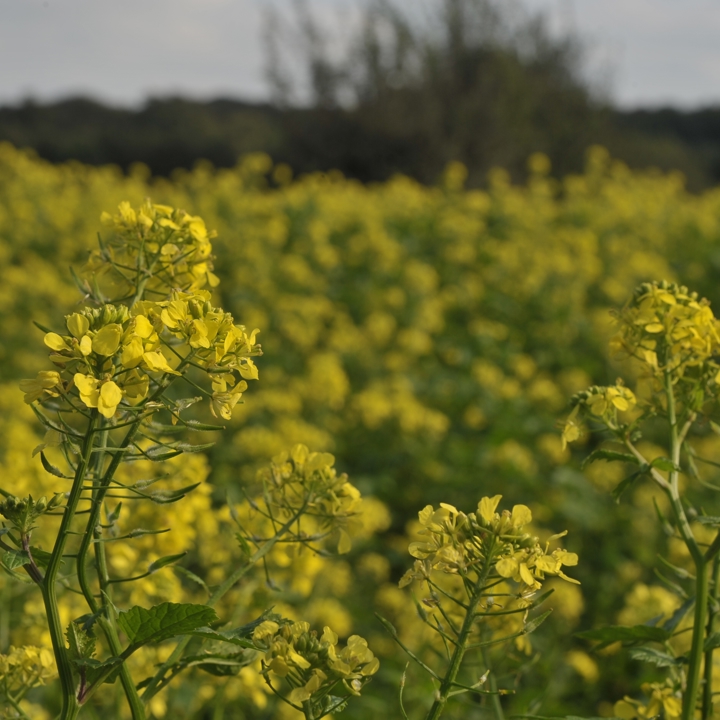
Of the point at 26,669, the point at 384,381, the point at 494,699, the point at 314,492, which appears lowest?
the point at 384,381

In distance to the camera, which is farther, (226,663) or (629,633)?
(629,633)

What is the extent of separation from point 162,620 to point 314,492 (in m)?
0.34

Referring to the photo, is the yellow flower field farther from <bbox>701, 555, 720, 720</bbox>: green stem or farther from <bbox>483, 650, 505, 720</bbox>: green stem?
<bbox>701, 555, 720, 720</bbox>: green stem

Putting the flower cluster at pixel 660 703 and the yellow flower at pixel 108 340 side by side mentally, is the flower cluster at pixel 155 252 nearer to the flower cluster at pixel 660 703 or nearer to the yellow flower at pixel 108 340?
the yellow flower at pixel 108 340

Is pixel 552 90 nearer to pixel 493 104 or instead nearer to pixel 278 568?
pixel 493 104

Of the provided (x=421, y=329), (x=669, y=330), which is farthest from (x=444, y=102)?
(x=669, y=330)

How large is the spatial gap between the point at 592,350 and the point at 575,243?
2.14 m

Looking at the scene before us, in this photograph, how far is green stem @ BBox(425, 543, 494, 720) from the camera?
96 cm

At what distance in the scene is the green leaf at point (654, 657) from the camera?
123 cm

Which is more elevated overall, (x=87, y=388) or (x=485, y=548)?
(x=87, y=388)

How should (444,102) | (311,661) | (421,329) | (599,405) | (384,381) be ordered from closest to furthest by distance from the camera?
(311,661) → (599,405) → (384,381) → (421,329) → (444,102)

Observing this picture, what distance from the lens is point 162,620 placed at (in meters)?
1.00

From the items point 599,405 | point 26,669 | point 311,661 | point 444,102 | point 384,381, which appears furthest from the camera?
point 444,102

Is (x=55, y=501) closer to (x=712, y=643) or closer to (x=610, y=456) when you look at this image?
(x=610, y=456)
